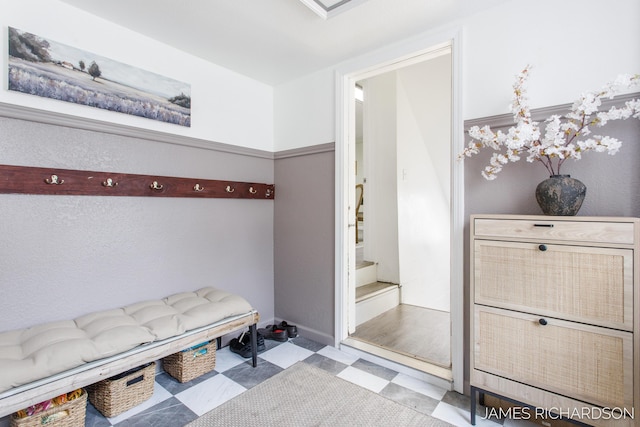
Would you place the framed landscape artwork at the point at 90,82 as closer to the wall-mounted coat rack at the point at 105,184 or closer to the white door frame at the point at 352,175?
the wall-mounted coat rack at the point at 105,184

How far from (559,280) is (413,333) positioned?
63.4 inches

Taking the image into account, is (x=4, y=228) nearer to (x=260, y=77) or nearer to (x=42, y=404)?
(x=42, y=404)

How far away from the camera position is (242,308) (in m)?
2.21

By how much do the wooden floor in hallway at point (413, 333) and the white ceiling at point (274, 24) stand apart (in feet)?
7.72

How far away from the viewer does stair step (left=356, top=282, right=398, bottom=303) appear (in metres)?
3.18

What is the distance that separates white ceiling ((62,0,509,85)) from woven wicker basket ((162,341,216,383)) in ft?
7.19

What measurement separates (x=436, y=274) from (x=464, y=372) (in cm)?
188

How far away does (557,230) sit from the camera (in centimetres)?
146

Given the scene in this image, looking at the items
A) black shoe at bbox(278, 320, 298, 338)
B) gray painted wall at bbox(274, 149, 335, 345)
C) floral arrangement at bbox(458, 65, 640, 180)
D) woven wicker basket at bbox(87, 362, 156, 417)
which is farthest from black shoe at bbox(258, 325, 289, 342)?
floral arrangement at bbox(458, 65, 640, 180)

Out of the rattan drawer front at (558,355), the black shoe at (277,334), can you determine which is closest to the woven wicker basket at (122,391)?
the black shoe at (277,334)

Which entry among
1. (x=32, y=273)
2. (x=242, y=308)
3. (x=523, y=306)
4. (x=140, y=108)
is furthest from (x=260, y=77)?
(x=523, y=306)

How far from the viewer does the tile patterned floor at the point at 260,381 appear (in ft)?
5.68

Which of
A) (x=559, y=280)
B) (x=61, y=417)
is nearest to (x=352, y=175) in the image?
(x=559, y=280)

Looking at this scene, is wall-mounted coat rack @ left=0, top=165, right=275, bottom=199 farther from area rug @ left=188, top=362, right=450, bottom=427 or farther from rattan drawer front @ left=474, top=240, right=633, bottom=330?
rattan drawer front @ left=474, top=240, right=633, bottom=330
